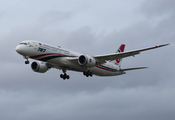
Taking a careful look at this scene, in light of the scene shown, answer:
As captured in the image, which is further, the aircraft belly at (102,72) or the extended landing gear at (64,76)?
the extended landing gear at (64,76)

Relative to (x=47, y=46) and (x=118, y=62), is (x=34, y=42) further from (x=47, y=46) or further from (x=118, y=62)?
(x=118, y=62)

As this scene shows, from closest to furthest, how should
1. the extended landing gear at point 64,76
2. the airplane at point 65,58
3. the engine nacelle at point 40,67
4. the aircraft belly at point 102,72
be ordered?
the airplane at point 65,58 → the engine nacelle at point 40,67 → the aircraft belly at point 102,72 → the extended landing gear at point 64,76

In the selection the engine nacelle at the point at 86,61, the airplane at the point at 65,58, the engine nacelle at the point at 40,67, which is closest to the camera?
the airplane at the point at 65,58

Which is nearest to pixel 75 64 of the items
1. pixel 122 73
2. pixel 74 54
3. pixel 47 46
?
pixel 74 54

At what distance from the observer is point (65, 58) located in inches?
1897

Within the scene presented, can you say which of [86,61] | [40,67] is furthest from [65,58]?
[40,67]

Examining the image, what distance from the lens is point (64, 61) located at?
4794cm

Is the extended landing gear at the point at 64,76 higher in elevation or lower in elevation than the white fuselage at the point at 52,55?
lower

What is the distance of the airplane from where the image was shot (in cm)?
4466

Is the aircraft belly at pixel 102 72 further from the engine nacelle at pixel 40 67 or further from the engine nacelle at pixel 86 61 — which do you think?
the engine nacelle at pixel 40 67

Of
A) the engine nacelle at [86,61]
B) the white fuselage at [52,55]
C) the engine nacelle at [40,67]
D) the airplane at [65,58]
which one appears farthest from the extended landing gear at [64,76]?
the engine nacelle at [86,61]

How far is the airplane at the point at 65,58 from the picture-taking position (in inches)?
1758

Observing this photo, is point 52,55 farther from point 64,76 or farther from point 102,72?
point 102,72

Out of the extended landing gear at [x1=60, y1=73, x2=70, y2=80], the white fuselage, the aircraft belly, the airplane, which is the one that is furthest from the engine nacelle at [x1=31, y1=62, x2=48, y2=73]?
the aircraft belly
